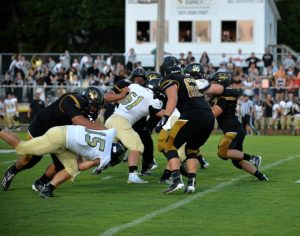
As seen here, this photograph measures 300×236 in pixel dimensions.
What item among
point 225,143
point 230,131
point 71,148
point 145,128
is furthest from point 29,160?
point 230,131

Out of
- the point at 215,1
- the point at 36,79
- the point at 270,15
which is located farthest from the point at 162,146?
the point at 270,15

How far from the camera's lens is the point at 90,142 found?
33.5 ft

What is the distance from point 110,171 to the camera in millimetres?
14352

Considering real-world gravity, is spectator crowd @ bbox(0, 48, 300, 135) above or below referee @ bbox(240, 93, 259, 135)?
above

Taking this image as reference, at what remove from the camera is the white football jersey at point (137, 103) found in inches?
502

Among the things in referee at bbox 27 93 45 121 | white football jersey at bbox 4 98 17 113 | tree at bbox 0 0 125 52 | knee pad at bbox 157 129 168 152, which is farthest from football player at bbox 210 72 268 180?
tree at bbox 0 0 125 52

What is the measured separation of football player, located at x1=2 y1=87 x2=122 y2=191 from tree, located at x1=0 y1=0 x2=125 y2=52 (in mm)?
33603

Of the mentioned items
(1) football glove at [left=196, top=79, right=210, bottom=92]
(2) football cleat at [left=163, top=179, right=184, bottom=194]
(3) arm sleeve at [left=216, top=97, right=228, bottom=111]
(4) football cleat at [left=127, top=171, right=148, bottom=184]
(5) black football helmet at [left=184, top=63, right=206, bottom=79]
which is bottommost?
(4) football cleat at [left=127, top=171, right=148, bottom=184]

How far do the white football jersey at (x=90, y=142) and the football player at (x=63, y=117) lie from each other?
0.10 metres

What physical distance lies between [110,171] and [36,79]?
18.3m

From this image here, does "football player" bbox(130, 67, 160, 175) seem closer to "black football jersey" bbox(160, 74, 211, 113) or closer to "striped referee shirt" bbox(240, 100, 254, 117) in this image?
"black football jersey" bbox(160, 74, 211, 113)

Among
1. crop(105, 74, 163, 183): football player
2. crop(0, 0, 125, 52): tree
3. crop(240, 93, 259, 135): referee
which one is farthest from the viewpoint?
crop(0, 0, 125, 52): tree

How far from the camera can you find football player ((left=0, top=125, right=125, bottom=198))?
402 inches

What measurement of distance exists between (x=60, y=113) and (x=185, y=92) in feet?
4.96
